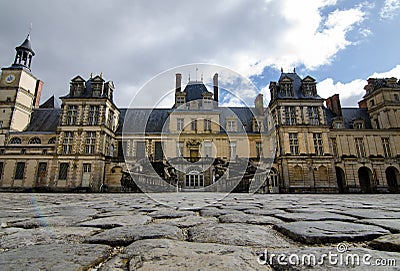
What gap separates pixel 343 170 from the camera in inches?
Result: 1009

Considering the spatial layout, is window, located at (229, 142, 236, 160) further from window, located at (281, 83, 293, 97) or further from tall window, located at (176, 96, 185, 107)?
window, located at (281, 83, 293, 97)

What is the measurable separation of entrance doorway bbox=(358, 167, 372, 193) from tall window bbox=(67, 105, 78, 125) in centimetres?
3158

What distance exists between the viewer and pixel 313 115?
995 inches

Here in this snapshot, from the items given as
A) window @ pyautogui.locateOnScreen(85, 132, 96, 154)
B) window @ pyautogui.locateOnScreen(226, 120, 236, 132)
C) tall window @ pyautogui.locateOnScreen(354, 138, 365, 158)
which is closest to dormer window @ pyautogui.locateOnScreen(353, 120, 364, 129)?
tall window @ pyautogui.locateOnScreen(354, 138, 365, 158)

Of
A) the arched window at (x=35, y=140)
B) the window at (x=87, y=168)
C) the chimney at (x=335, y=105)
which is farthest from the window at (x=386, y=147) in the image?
the arched window at (x=35, y=140)

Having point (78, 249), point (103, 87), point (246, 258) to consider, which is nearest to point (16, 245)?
point (78, 249)

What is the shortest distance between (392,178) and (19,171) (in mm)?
40695

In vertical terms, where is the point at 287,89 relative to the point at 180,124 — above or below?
above

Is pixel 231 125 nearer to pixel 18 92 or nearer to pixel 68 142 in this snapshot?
pixel 68 142

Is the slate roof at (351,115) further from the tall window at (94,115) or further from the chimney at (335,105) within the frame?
the tall window at (94,115)

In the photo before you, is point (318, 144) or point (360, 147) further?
point (360, 147)

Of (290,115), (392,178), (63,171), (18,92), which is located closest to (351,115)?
(392,178)

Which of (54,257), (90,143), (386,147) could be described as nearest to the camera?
(54,257)

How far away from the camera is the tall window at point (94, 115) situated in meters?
25.1
